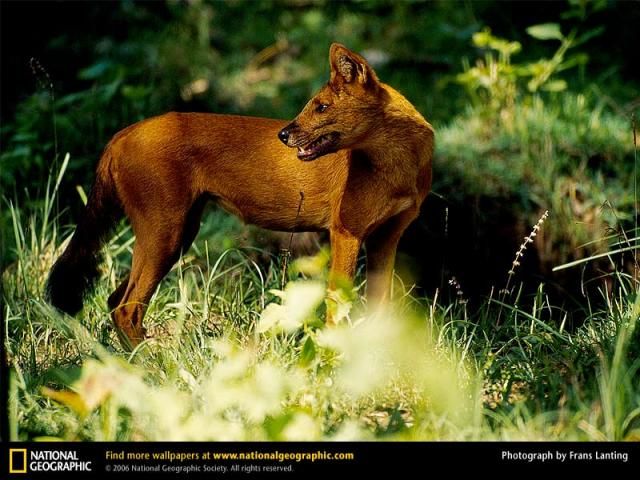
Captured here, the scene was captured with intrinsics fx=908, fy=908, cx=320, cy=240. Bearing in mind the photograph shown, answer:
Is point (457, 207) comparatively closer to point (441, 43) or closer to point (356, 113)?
point (356, 113)

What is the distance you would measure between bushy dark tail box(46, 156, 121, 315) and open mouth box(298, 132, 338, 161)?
46.2 inches

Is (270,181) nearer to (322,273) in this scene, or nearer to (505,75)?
(322,273)

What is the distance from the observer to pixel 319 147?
466 cm

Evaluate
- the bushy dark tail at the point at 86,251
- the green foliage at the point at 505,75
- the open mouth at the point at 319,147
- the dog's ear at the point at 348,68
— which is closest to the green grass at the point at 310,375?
the bushy dark tail at the point at 86,251

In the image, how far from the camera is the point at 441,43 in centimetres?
1101

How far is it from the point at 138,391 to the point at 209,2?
31.0ft

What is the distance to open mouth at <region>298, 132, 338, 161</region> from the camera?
4.63 metres

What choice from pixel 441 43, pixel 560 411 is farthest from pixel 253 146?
pixel 441 43

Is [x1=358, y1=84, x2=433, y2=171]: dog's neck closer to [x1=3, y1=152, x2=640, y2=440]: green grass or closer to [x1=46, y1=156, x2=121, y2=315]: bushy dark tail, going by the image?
[x1=3, y1=152, x2=640, y2=440]: green grass

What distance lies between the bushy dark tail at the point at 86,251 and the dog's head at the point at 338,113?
1.14 meters
